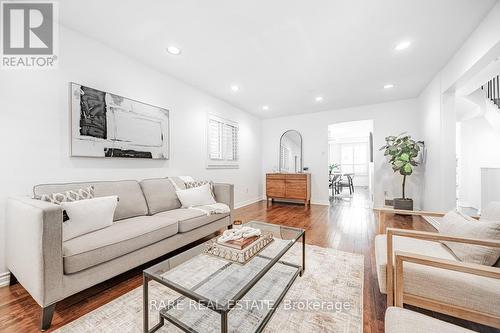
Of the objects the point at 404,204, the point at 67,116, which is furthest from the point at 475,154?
the point at 67,116

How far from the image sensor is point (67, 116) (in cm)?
208

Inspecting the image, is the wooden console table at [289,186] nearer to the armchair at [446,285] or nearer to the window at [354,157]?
the armchair at [446,285]

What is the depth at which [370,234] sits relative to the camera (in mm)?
2883

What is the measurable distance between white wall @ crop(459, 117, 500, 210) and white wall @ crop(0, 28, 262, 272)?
612 centimetres

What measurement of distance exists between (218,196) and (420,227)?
3.23 meters

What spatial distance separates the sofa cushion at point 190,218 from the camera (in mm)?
2117

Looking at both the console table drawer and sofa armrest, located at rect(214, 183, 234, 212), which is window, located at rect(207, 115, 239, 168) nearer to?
sofa armrest, located at rect(214, 183, 234, 212)

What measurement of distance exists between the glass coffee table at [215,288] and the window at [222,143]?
2.64 m

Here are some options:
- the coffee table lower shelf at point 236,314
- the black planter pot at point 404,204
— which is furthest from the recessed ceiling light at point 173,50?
the black planter pot at point 404,204

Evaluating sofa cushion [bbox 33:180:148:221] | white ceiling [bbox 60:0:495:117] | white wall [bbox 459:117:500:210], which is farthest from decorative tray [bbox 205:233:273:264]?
white wall [bbox 459:117:500:210]

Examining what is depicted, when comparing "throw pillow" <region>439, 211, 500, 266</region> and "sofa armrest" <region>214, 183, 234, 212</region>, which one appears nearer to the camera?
"throw pillow" <region>439, 211, 500, 266</region>

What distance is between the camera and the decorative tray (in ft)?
4.41

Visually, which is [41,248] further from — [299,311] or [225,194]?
[225,194]

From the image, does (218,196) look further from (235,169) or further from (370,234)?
(370,234)
